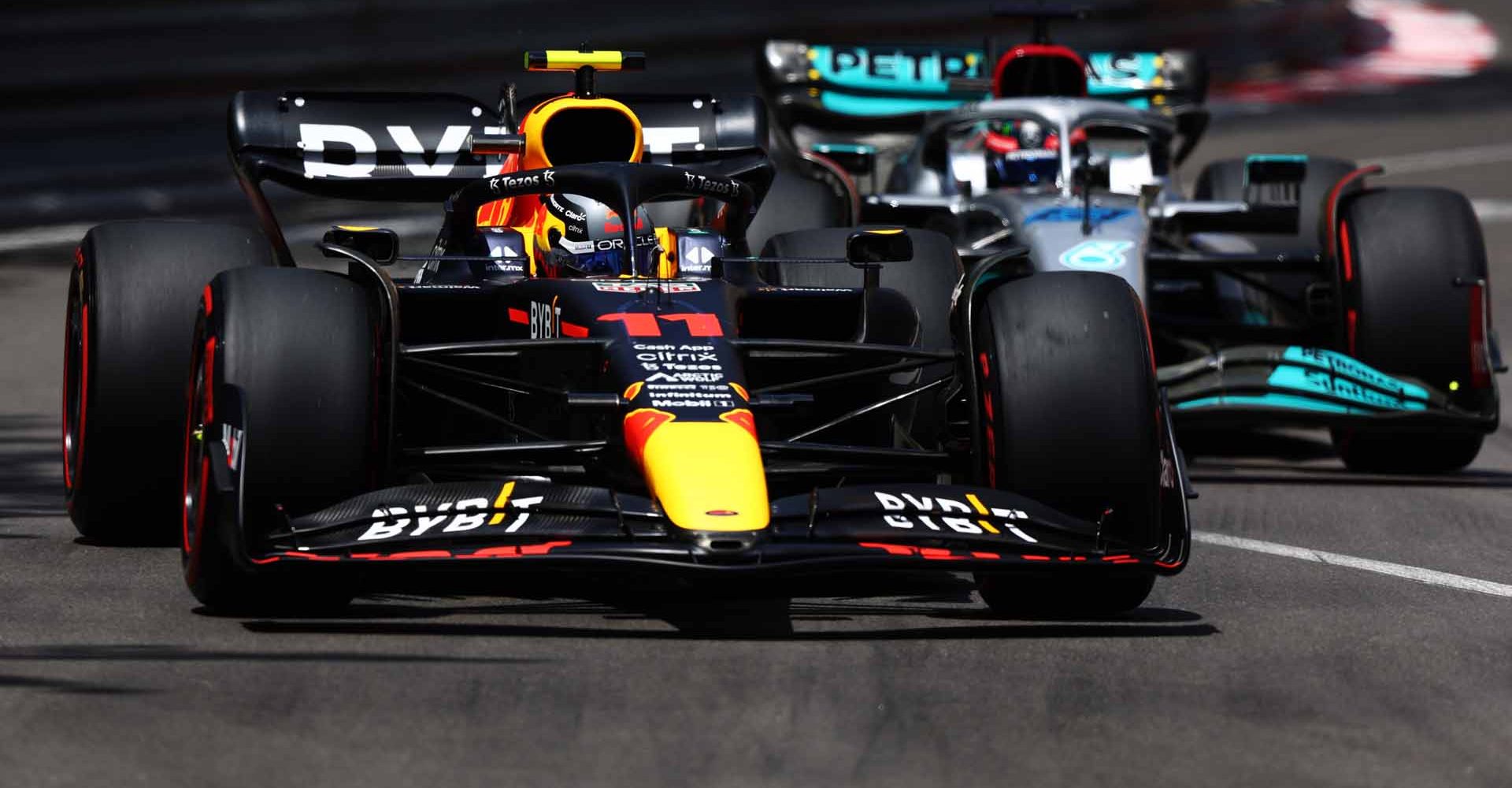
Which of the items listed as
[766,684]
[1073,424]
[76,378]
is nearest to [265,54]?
[76,378]

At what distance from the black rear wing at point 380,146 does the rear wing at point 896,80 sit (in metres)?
4.69

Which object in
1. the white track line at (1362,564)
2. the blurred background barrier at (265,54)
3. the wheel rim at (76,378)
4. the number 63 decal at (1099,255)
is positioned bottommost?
the blurred background barrier at (265,54)

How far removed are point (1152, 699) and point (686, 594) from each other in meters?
1.72

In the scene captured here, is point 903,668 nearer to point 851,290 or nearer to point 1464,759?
point 1464,759

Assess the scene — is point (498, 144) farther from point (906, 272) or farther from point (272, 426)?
point (272, 426)

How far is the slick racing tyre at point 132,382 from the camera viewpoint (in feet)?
25.5

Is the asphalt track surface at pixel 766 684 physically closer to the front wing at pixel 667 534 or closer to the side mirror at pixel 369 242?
the front wing at pixel 667 534

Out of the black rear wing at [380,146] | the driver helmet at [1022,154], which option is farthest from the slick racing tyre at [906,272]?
the driver helmet at [1022,154]

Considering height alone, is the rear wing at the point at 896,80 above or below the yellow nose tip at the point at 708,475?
below

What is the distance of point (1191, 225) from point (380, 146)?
4.62 meters

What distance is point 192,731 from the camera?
530 centimetres

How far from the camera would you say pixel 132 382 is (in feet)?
25.5

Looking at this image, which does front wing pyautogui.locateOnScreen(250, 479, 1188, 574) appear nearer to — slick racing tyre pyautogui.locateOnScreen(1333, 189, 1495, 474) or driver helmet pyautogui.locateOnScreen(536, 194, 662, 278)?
driver helmet pyautogui.locateOnScreen(536, 194, 662, 278)

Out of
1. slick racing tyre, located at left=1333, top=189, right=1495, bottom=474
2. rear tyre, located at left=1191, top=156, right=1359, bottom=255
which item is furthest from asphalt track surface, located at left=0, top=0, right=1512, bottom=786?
rear tyre, located at left=1191, top=156, right=1359, bottom=255
